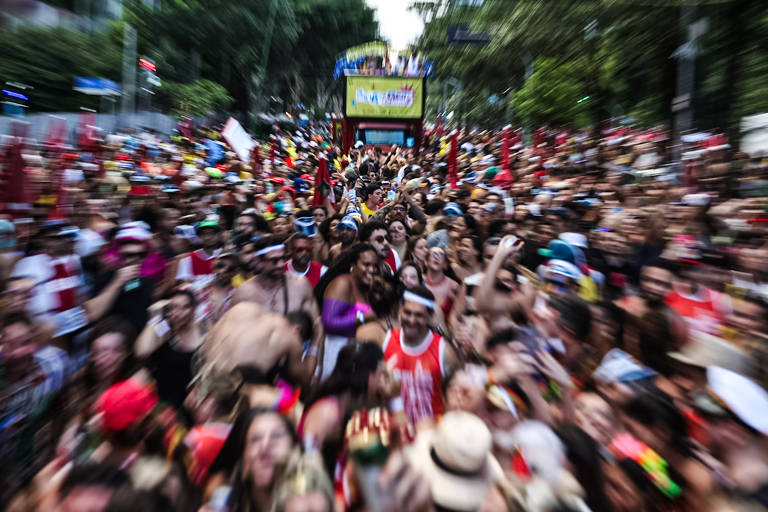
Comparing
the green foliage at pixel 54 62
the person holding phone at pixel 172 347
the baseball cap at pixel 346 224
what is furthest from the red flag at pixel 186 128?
the person holding phone at pixel 172 347

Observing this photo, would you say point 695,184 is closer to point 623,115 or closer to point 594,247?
point 594,247

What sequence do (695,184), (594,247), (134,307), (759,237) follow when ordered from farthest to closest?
1. (695,184)
2. (594,247)
3. (759,237)
4. (134,307)

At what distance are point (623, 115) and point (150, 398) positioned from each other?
886 inches

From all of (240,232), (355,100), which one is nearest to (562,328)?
(240,232)

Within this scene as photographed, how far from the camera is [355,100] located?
65.7ft

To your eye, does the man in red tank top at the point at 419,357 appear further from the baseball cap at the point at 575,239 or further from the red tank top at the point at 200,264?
the baseball cap at the point at 575,239

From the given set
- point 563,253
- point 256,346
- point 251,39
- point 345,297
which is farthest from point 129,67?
point 256,346

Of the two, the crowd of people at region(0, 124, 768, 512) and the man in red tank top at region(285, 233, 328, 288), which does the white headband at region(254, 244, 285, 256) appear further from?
the man in red tank top at region(285, 233, 328, 288)

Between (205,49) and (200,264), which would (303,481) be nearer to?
(200,264)

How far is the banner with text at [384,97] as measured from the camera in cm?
1995

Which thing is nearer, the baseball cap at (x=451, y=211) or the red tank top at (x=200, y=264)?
the red tank top at (x=200, y=264)

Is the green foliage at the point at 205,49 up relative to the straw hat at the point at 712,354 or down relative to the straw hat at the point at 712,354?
up

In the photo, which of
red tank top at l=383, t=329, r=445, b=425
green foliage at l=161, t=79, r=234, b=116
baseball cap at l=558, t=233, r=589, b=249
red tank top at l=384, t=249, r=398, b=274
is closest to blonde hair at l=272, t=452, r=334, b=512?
red tank top at l=383, t=329, r=445, b=425

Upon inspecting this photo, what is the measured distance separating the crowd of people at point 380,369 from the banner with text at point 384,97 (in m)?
14.9
